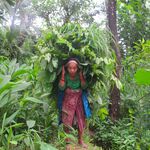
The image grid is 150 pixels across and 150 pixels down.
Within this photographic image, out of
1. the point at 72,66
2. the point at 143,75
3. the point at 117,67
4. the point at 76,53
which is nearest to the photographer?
the point at 143,75

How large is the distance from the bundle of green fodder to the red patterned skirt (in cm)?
19

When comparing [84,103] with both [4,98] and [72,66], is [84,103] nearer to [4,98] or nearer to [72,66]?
[72,66]

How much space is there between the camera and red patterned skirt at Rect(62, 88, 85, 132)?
312 centimetres

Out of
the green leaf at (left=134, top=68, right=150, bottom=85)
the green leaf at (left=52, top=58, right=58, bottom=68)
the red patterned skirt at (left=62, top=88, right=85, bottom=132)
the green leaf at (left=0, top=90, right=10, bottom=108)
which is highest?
the green leaf at (left=52, top=58, right=58, bottom=68)

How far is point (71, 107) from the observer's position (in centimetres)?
312

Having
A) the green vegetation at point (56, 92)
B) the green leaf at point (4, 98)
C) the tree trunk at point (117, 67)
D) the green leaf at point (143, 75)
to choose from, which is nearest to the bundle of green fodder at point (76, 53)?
the green vegetation at point (56, 92)

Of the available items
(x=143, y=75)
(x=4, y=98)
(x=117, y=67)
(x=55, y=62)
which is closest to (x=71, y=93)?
(x=55, y=62)

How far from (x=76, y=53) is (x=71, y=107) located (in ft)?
1.82

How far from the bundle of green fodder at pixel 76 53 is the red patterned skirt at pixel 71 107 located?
0.19 meters

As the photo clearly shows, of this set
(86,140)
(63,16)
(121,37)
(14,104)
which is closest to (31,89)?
(14,104)

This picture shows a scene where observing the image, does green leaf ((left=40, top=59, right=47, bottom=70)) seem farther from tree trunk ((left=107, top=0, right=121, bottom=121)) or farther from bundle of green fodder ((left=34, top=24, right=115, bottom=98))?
tree trunk ((left=107, top=0, right=121, bottom=121))

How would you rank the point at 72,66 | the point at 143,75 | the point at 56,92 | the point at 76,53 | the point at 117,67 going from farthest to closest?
the point at 117,67 → the point at 56,92 → the point at 76,53 → the point at 72,66 → the point at 143,75

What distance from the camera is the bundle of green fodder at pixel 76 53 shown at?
3102mm

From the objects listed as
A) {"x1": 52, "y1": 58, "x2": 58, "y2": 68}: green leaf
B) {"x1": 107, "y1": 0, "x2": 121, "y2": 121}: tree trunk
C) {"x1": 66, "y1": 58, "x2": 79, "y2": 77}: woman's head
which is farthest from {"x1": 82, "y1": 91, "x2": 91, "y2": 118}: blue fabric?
{"x1": 107, "y1": 0, "x2": 121, "y2": 121}: tree trunk
